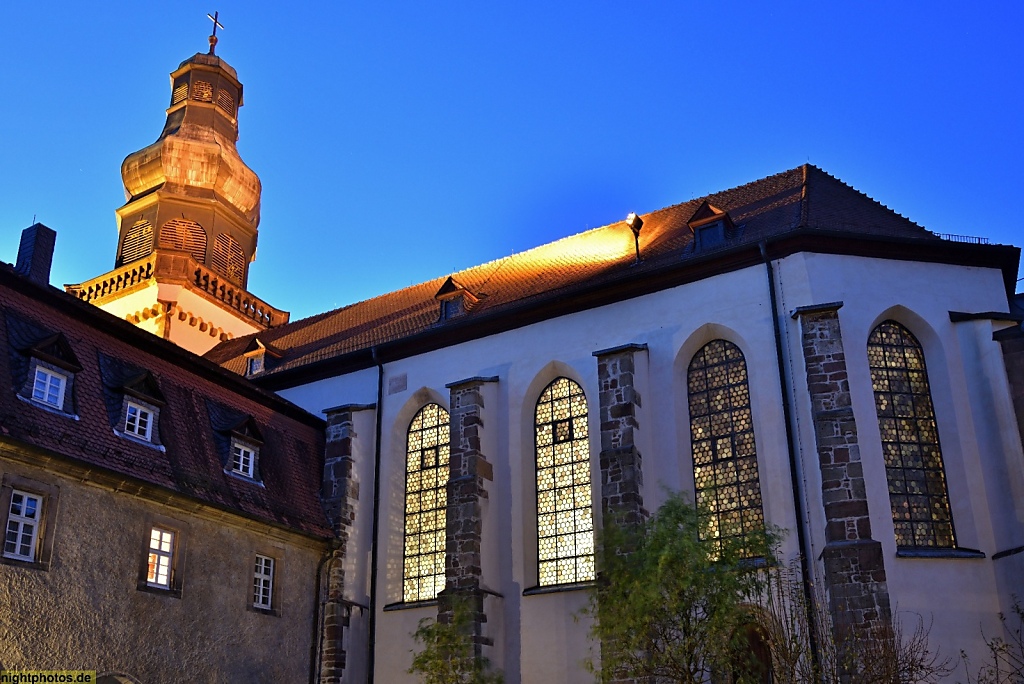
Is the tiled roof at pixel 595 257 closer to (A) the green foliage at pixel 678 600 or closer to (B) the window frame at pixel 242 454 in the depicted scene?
(B) the window frame at pixel 242 454

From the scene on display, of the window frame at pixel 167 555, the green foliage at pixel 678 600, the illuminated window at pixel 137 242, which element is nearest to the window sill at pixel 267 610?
the window frame at pixel 167 555

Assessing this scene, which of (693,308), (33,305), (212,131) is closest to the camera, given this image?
(33,305)

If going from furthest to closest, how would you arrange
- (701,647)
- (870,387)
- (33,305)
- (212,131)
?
(212,131)
(870,387)
(33,305)
(701,647)

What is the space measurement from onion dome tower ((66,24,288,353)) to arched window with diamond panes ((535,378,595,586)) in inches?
545

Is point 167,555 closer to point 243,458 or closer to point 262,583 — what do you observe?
point 262,583

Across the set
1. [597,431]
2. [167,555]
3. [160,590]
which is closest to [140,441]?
[167,555]

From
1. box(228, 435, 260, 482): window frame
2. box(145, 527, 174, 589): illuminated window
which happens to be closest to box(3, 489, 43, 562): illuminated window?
box(145, 527, 174, 589): illuminated window

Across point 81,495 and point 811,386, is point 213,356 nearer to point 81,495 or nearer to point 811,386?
point 81,495

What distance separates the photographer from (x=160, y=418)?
18.4m

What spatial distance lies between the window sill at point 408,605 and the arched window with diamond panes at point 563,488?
2.32 metres

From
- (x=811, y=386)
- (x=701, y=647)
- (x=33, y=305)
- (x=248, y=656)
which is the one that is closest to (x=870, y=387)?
(x=811, y=386)

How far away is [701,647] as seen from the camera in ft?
50.8

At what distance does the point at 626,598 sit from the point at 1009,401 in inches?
288

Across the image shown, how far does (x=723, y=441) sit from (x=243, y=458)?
894 cm
